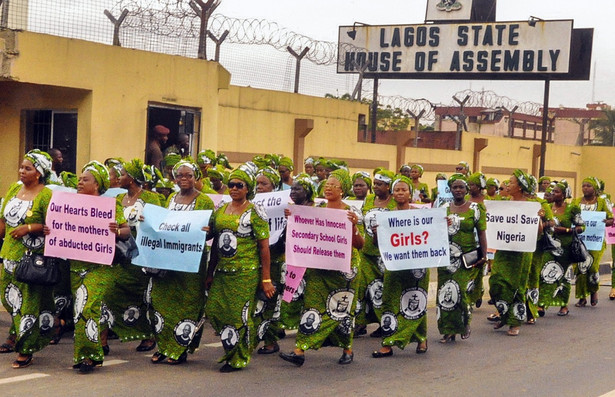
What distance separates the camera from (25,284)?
306 inches

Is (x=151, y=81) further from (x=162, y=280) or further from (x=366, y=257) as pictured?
(x=162, y=280)

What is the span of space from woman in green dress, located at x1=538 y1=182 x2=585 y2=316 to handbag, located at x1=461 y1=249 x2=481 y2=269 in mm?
2779

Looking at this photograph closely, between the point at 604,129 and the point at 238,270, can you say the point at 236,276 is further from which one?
the point at 604,129

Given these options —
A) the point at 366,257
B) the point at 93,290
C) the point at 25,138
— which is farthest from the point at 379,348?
the point at 25,138

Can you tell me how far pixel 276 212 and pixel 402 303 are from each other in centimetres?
137

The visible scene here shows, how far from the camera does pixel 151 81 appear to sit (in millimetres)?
15195

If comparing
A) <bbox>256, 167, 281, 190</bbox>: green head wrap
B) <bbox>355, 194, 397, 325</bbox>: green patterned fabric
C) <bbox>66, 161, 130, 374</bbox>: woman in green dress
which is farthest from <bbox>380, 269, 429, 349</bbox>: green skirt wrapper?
<bbox>66, 161, 130, 374</bbox>: woman in green dress

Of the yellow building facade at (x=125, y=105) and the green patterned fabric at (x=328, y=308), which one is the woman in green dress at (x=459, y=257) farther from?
the yellow building facade at (x=125, y=105)

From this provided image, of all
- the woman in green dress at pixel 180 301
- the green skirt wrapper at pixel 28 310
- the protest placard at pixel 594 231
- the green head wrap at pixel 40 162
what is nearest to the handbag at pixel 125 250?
the woman in green dress at pixel 180 301

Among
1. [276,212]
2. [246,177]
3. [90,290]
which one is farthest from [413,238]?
[90,290]

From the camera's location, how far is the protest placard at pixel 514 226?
10750 mm

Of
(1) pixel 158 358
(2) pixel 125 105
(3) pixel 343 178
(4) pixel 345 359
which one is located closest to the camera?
(1) pixel 158 358

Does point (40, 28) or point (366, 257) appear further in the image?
point (40, 28)

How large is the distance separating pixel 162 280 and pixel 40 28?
6.95 meters
